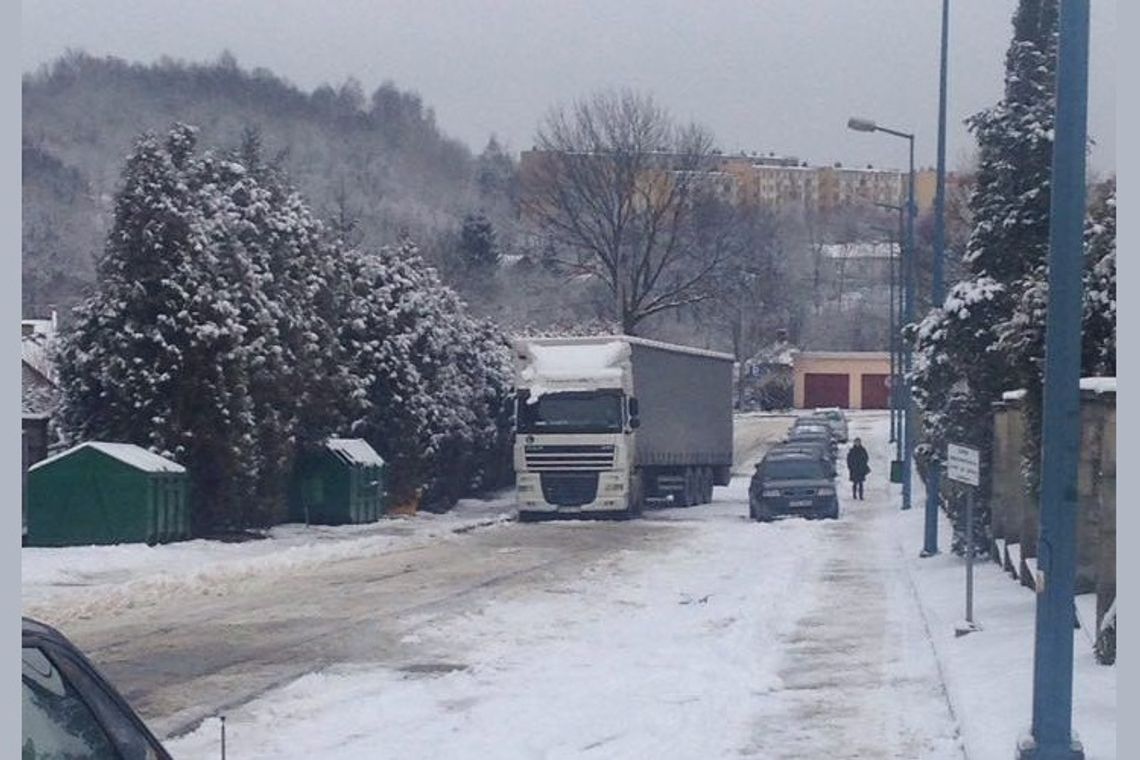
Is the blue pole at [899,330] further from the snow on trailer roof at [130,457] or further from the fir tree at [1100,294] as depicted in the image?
the fir tree at [1100,294]

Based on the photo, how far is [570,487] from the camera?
40.6m

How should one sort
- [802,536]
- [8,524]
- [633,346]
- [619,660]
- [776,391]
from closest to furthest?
[8,524]
[619,660]
[802,536]
[633,346]
[776,391]

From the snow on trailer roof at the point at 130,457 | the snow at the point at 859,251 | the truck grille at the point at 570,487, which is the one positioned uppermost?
the snow at the point at 859,251

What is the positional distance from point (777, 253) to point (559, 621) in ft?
102

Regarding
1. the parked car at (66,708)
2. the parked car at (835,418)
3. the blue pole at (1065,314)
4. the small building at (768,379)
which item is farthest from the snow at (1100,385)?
the parked car at (835,418)

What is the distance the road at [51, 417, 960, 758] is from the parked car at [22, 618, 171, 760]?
6.96 metres

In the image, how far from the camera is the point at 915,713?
13.2 meters

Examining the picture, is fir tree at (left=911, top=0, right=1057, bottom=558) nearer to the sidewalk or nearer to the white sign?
the sidewalk

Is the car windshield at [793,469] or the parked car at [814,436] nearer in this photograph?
the car windshield at [793,469]

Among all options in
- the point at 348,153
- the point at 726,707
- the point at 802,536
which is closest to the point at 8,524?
the point at 726,707

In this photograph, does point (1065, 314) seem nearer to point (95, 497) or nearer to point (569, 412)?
point (95, 497)

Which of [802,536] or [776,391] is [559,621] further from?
[776,391]

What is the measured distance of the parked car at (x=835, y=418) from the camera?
220ft

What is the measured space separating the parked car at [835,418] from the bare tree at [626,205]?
857cm
